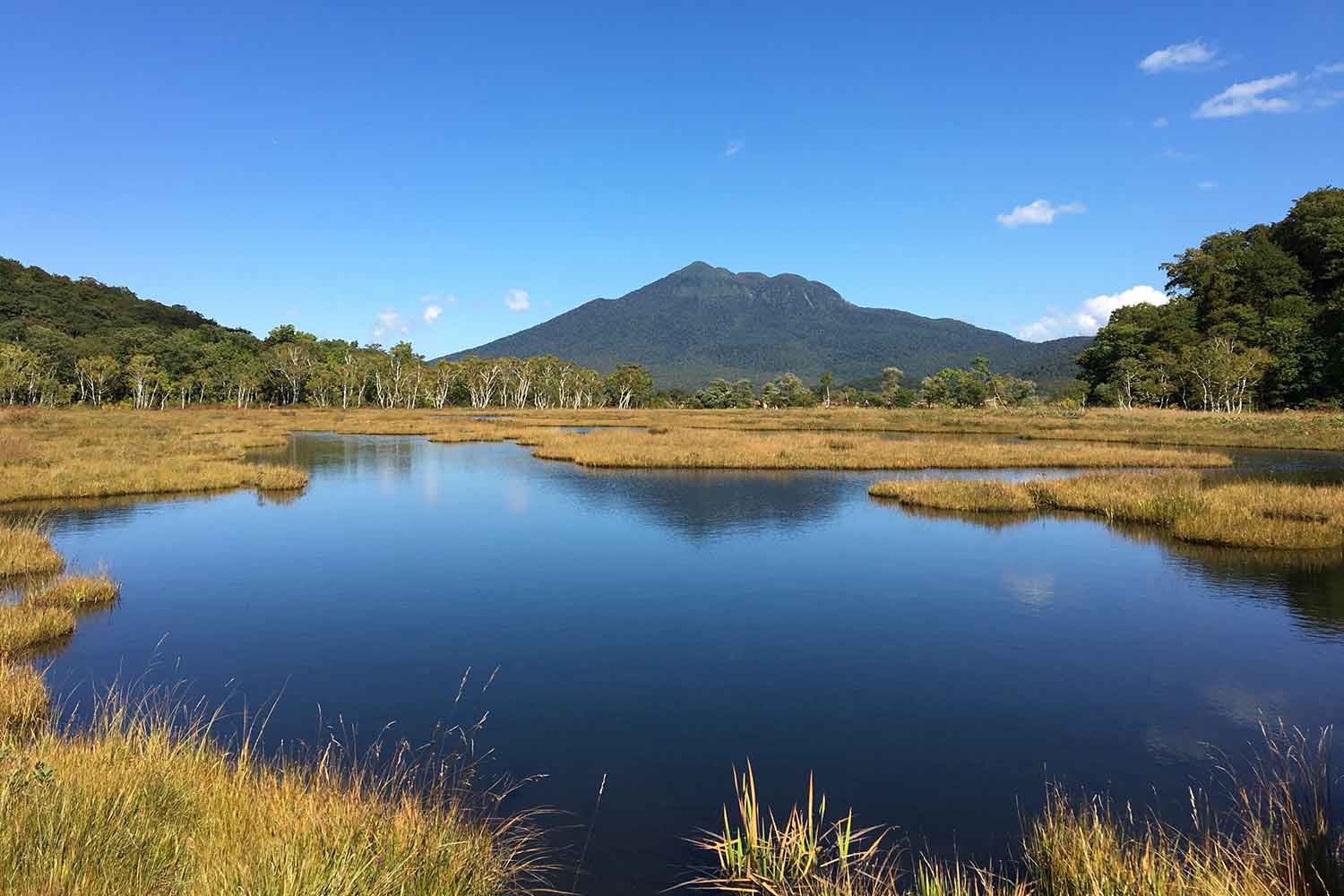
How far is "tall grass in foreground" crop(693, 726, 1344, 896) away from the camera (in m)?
5.75

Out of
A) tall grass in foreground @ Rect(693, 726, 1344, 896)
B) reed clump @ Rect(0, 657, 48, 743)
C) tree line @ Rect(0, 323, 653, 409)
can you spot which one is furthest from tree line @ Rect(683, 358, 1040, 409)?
reed clump @ Rect(0, 657, 48, 743)

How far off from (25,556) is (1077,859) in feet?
70.8

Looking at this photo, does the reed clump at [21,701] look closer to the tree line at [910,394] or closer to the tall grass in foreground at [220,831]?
the tall grass in foreground at [220,831]

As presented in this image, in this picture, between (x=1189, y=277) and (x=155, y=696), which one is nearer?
(x=155, y=696)

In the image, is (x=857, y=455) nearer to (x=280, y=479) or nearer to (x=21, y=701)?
(x=280, y=479)

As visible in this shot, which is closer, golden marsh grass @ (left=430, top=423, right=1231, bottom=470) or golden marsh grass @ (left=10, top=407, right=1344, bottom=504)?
golden marsh grass @ (left=10, top=407, right=1344, bottom=504)

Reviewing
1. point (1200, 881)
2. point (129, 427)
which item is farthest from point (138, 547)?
point (129, 427)

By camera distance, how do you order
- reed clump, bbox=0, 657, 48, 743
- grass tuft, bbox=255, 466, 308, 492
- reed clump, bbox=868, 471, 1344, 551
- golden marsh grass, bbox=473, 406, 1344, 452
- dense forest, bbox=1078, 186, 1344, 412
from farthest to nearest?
dense forest, bbox=1078, 186, 1344, 412, golden marsh grass, bbox=473, 406, 1344, 452, grass tuft, bbox=255, 466, 308, 492, reed clump, bbox=868, 471, 1344, 551, reed clump, bbox=0, 657, 48, 743

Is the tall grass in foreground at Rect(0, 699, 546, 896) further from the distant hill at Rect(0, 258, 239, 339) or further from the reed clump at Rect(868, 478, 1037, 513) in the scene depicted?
the distant hill at Rect(0, 258, 239, 339)

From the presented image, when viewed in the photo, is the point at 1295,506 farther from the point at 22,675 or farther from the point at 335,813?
the point at 22,675

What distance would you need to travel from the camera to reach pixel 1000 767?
9.03 m

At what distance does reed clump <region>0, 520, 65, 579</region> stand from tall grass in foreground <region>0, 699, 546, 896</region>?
1192 cm

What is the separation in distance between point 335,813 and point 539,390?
157 meters

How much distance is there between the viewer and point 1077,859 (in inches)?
246
